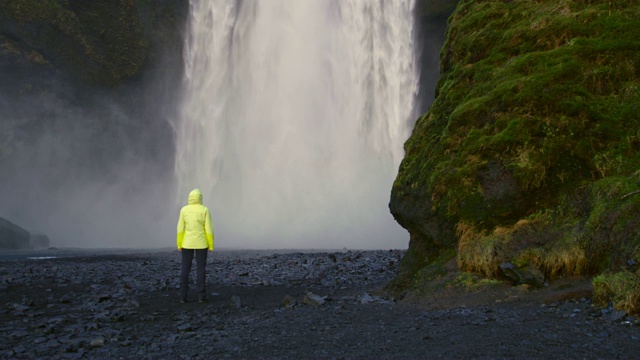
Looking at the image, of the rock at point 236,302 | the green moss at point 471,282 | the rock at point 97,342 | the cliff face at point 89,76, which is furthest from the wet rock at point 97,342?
the cliff face at point 89,76

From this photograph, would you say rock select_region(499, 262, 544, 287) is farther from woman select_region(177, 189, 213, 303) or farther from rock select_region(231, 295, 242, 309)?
woman select_region(177, 189, 213, 303)

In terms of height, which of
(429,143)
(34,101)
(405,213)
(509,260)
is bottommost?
(509,260)

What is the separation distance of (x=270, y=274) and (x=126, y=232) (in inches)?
1702

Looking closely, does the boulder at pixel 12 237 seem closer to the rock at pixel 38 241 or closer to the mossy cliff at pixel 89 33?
the rock at pixel 38 241

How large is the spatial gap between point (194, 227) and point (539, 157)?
21.7 feet

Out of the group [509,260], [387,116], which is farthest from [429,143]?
[387,116]

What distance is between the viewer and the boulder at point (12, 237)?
35781 mm

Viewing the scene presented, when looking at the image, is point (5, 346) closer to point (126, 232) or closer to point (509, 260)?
point (509, 260)

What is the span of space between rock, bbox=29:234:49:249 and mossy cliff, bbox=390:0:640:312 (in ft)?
135

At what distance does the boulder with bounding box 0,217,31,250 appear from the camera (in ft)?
117

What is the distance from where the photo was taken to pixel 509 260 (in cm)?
754

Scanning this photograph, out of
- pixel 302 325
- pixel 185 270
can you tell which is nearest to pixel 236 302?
pixel 185 270

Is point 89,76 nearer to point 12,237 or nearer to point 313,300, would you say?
point 12,237

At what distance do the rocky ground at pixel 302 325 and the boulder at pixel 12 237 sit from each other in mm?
29541
